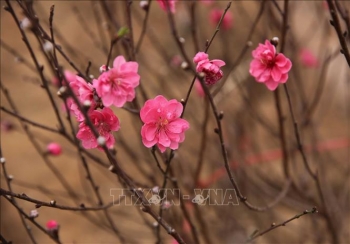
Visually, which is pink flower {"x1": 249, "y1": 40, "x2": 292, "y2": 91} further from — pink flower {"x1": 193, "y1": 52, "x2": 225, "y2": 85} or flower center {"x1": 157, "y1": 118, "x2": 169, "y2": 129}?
flower center {"x1": 157, "y1": 118, "x2": 169, "y2": 129}

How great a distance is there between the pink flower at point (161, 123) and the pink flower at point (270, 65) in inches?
8.7

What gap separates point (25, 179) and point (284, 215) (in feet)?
6.15

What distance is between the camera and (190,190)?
1995 mm

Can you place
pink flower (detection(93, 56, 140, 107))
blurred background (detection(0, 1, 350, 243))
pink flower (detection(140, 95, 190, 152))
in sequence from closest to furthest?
pink flower (detection(93, 56, 140, 107)), pink flower (detection(140, 95, 190, 152)), blurred background (detection(0, 1, 350, 243))

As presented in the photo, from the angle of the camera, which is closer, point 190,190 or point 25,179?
point 190,190

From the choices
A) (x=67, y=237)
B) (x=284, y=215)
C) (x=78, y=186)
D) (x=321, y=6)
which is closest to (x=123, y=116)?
(x=78, y=186)

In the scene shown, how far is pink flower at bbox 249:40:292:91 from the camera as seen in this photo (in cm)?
111

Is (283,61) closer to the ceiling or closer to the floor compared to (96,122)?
closer to the ceiling

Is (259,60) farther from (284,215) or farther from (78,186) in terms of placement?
(78,186)

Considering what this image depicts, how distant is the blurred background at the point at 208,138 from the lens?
6.63 ft

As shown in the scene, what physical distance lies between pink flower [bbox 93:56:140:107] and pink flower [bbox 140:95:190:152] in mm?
74

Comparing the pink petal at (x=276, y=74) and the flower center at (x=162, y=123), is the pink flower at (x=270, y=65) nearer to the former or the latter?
the pink petal at (x=276, y=74)

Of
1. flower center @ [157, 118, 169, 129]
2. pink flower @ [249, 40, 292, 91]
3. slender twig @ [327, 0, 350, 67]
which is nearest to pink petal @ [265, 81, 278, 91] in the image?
pink flower @ [249, 40, 292, 91]

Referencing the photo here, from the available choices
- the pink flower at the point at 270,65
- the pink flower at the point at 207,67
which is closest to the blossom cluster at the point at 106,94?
the pink flower at the point at 207,67
